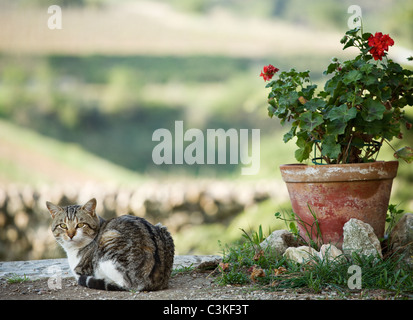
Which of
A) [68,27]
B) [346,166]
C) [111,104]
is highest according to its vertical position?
[68,27]

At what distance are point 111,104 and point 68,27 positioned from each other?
1.41 m

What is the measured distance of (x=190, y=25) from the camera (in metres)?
8.06

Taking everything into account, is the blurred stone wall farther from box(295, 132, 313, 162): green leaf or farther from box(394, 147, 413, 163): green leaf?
box(394, 147, 413, 163): green leaf

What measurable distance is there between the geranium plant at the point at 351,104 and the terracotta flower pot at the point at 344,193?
0.11 metres

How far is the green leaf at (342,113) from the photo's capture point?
8.80 ft

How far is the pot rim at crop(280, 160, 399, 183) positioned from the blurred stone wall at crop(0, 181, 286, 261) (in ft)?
8.79

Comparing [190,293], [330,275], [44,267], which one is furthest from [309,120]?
[44,267]

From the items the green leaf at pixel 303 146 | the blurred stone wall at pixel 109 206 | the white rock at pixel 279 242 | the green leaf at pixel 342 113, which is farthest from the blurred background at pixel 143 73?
the green leaf at pixel 342 113

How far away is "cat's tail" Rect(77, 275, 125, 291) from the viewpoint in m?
2.52

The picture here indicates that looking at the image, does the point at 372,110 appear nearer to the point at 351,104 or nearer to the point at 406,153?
the point at 351,104

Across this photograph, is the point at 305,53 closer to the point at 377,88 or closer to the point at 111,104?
the point at 111,104

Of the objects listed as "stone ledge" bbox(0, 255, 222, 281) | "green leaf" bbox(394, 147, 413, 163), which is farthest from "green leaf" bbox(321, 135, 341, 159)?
"stone ledge" bbox(0, 255, 222, 281)

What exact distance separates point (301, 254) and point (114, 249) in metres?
1.01

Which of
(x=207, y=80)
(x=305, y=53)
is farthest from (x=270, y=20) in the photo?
(x=207, y=80)
